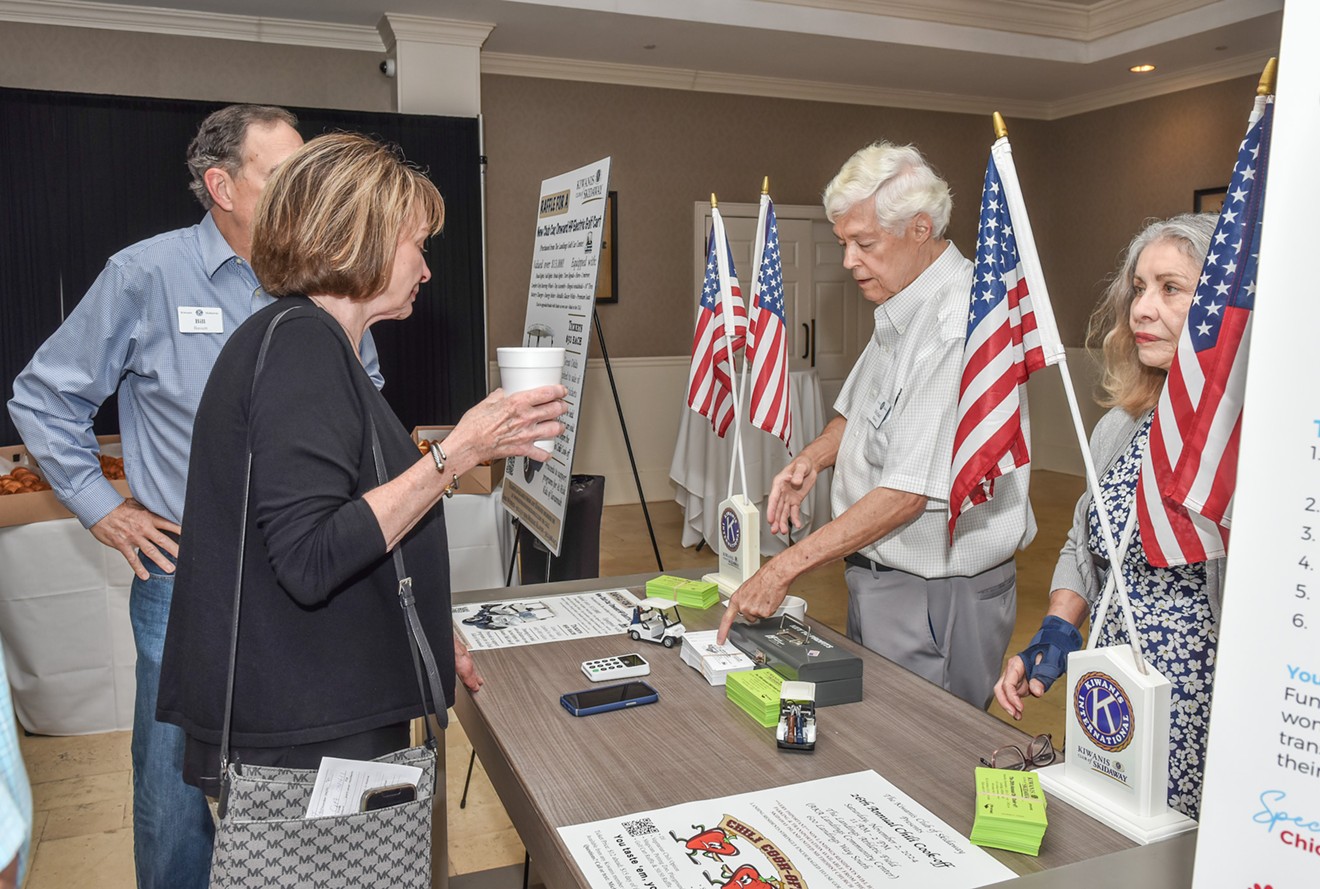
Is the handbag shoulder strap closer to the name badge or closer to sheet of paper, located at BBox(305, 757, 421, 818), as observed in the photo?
sheet of paper, located at BBox(305, 757, 421, 818)

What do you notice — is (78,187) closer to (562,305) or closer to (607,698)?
(562,305)

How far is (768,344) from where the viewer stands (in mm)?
2551

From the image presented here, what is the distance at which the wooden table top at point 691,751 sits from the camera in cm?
120

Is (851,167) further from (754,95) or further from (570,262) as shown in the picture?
(754,95)

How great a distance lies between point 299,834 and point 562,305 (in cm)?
191

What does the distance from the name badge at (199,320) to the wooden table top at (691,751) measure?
0.92 m

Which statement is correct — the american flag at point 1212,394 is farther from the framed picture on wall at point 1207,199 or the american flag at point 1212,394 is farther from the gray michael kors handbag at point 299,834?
the framed picture on wall at point 1207,199

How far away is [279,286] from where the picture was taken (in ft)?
4.30

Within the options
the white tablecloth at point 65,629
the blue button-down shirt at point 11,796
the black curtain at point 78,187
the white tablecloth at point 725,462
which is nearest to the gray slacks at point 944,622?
the blue button-down shirt at point 11,796

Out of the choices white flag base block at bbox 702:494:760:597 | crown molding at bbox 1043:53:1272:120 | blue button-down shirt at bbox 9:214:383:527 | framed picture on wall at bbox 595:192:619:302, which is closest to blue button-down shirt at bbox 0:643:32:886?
blue button-down shirt at bbox 9:214:383:527

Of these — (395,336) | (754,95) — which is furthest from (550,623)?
(754,95)

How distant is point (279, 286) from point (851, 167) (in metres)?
1.27

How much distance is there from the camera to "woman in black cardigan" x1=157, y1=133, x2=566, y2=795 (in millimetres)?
1183

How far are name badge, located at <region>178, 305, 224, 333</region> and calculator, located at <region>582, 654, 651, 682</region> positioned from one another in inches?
41.7
